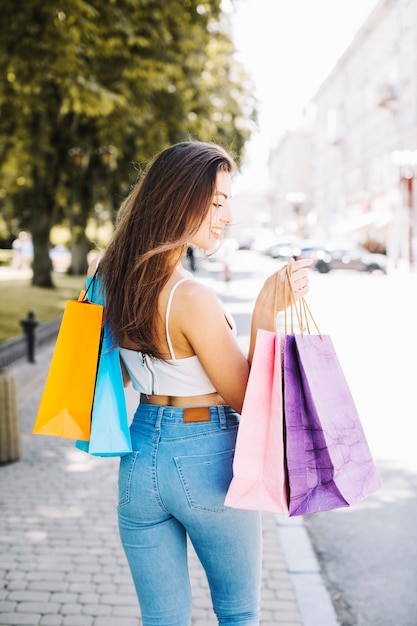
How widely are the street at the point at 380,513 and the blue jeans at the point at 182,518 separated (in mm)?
1944

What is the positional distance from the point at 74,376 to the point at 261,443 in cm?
61

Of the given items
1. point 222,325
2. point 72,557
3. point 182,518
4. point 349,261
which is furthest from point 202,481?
point 349,261

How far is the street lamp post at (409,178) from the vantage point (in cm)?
3722

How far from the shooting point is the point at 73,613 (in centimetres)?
371

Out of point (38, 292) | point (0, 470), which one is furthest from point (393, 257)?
point (0, 470)

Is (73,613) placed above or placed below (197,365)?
below

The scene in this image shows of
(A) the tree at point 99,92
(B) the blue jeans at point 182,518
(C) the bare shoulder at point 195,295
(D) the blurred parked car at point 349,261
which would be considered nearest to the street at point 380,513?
(B) the blue jeans at point 182,518

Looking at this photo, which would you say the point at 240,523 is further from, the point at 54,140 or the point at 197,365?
the point at 54,140

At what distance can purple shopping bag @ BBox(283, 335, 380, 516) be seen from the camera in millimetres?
1938

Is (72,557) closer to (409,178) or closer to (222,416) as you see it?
(222,416)

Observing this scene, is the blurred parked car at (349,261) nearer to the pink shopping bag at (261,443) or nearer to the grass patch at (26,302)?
the grass patch at (26,302)

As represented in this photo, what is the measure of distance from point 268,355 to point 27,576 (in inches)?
111

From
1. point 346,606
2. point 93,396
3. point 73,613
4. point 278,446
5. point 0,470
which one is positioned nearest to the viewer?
point 278,446

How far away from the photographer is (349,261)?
3719cm
